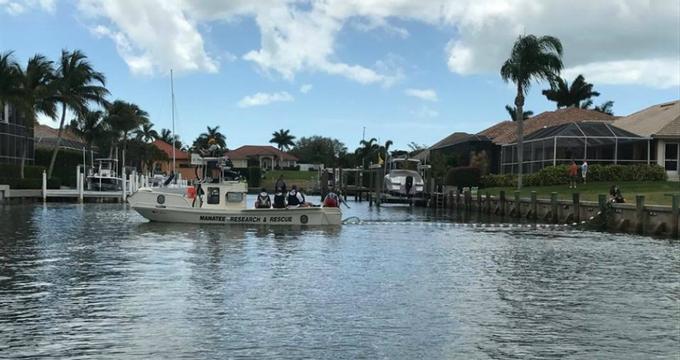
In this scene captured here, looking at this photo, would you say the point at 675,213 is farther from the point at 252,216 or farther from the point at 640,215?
the point at 252,216

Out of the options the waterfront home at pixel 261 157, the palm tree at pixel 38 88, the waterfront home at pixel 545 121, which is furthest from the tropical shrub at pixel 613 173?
the waterfront home at pixel 261 157

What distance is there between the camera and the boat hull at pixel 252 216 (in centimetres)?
3188

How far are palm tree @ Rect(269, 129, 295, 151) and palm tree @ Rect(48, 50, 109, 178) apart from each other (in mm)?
102141

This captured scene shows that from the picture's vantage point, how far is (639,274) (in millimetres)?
19000

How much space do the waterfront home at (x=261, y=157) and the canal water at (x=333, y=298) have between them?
367ft

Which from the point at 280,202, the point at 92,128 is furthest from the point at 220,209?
the point at 92,128

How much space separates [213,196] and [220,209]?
75cm

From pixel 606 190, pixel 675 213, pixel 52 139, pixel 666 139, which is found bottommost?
pixel 675 213

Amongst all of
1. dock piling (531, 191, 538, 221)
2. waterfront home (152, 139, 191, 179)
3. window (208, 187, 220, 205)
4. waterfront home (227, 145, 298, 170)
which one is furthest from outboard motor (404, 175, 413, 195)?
waterfront home (227, 145, 298, 170)

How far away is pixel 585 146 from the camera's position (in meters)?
50.0

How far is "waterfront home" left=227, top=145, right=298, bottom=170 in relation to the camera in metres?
139

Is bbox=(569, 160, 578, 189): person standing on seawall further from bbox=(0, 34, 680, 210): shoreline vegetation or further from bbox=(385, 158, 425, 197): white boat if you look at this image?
bbox=(385, 158, 425, 197): white boat

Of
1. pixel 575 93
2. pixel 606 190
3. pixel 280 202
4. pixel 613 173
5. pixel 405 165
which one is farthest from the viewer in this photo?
pixel 575 93

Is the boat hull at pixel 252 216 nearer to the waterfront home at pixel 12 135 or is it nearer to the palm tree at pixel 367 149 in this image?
the waterfront home at pixel 12 135
